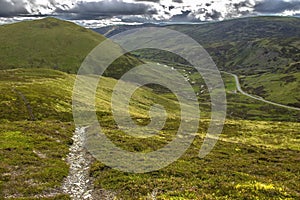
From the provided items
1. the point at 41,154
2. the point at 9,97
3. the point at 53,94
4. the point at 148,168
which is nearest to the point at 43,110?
the point at 9,97

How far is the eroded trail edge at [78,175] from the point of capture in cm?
2475

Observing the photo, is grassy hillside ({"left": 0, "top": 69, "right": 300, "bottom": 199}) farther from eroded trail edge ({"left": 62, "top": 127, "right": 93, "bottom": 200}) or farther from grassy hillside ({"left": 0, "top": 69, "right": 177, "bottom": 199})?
eroded trail edge ({"left": 62, "top": 127, "right": 93, "bottom": 200})

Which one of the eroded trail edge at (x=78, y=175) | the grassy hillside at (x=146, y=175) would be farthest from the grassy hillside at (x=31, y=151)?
the eroded trail edge at (x=78, y=175)

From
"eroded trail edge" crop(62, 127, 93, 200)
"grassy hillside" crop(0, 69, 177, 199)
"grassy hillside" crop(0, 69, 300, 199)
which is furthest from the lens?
"grassy hillside" crop(0, 69, 177, 199)

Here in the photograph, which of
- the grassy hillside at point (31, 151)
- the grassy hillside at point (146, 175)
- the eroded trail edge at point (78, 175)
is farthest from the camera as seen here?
the grassy hillside at point (31, 151)

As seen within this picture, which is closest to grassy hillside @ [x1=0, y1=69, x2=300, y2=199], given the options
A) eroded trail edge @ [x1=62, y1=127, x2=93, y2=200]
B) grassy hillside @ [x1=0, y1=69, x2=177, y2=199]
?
grassy hillside @ [x1=0, y1=69, x2=177, y2=199]

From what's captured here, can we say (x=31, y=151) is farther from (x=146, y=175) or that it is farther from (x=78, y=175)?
(x=146, y=175)

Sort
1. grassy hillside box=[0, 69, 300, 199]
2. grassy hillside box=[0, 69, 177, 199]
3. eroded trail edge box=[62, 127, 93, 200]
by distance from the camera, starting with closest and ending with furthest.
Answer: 1. grassy hillside box=[0, 69, 300, 199]
2. eroded trail edge box=[62, 127, 93, 200]
3. grassy hillside box=[0, 69, 177, 199]

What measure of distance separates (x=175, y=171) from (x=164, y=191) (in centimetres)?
612

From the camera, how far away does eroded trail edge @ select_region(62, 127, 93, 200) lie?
2475 centimetres

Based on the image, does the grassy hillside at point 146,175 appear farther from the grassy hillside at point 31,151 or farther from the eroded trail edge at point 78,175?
the eroded trail edge at point 78,175

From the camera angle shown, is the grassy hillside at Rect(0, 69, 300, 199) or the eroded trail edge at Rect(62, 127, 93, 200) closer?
the grassy hillside at Rect(0, 69, 300, 199)

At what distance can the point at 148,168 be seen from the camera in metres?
30.7

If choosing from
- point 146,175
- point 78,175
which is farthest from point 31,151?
point 146,175
